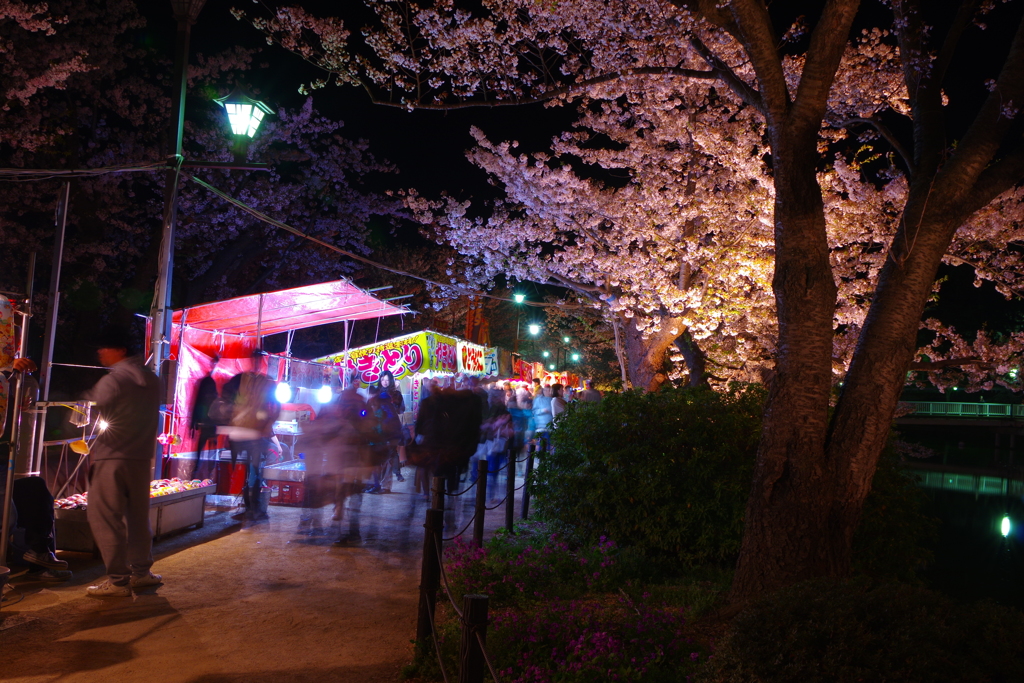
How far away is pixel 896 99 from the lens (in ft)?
44.4

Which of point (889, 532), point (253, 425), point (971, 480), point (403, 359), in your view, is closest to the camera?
point (889, 532)

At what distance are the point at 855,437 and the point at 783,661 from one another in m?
2.44

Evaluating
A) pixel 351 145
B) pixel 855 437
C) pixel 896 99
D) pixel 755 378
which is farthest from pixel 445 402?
pixel 351 145

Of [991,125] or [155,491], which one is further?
[155,491]

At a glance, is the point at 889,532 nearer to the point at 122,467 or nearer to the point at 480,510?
the point at 480,510

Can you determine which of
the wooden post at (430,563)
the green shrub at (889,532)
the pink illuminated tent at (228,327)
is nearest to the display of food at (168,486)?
the pink illuminated tent at (228,327)

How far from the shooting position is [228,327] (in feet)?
40.0

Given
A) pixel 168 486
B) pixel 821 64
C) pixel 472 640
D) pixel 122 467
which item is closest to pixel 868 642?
pixel 472 640

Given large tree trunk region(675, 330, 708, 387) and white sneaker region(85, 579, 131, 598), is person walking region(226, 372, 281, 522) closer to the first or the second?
white sneaker region(85, 579, 131, 598)

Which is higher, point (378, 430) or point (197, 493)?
point (378, 430)

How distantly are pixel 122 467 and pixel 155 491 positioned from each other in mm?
2341

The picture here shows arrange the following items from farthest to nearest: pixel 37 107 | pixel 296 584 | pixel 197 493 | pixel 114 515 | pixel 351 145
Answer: pixel 351 145 → pixel 37 107 → pixel 197 493 → pixel 296 584 → pixel 114 515

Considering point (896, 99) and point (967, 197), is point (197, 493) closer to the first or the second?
point (967, 197)

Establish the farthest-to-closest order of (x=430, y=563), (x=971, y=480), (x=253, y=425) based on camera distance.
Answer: (x=971, y=480) < (x=253, y=425) < (x=430, y=563)
